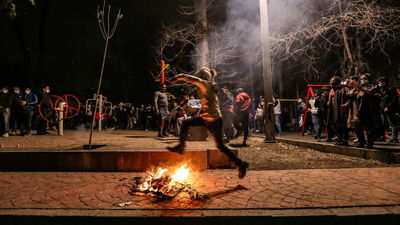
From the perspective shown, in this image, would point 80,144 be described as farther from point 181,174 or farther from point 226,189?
point 226,189

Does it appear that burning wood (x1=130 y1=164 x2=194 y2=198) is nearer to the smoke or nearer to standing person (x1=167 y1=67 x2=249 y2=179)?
standing person (x1=167 y1=67 x2=249 y2=179)

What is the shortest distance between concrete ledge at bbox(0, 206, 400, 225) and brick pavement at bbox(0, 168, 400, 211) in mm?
144

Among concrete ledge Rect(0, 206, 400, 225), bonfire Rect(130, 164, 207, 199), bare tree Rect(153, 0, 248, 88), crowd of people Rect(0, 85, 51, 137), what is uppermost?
bare tree Rect(153, 0, 248, 88)

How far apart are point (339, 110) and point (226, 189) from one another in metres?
5.85

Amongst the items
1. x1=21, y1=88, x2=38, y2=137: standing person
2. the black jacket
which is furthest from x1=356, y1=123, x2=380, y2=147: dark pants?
the black jacket

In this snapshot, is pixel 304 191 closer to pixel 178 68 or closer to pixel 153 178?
pixel 153 178

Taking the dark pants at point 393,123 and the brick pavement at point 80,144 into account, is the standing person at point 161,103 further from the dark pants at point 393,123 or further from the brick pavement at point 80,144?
the dark pants at point 393,123

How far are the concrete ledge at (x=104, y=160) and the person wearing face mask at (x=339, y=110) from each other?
4.62 m

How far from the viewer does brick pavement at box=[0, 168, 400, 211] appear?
359cm

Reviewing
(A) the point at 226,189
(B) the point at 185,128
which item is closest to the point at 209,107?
(B) the point at 185,128

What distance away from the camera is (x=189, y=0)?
14.8 meters
